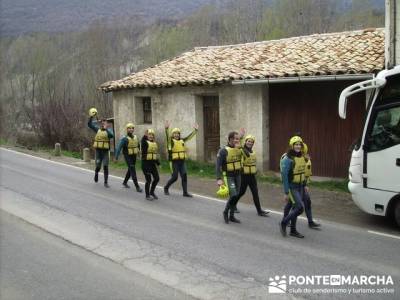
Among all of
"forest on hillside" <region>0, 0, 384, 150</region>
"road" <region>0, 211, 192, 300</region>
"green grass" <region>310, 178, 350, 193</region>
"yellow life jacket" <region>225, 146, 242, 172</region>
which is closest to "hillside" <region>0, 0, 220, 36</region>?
"forest on hillside" <region>0, 0, 384, 150</region>

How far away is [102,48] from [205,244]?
1571 inches

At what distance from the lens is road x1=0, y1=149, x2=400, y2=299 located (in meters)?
6.11

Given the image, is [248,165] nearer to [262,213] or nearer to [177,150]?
[262,213]

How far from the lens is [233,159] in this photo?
904cm

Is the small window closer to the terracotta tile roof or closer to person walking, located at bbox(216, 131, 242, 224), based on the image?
the terracotta tile roof

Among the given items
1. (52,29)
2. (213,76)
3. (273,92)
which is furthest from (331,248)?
(52,29)

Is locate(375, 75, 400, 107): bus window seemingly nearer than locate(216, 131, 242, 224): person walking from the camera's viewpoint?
Yes

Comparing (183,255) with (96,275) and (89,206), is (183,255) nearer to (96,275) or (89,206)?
(96,275)

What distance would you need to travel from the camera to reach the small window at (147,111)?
62.7 feet

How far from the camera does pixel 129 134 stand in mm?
12617

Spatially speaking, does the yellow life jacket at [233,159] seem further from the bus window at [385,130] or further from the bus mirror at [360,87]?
the bus window at [385,130]

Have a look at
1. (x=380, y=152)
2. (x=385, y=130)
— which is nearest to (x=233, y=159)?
(x=380, y=152)

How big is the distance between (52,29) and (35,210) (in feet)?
155

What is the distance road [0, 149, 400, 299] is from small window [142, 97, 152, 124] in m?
7.49
